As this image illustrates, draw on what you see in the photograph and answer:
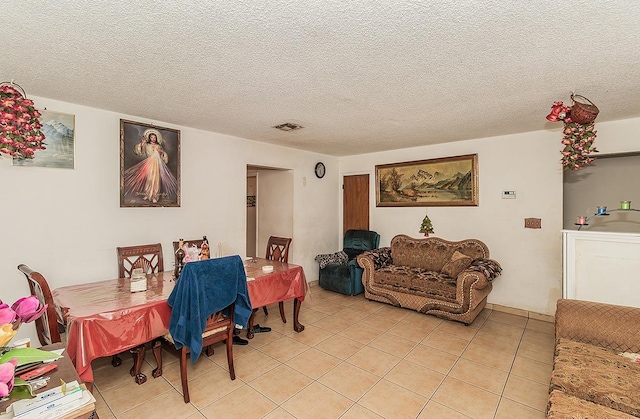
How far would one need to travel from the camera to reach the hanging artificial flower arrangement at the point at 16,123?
1.79 m

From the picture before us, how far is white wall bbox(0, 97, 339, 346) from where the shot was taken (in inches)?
99.4

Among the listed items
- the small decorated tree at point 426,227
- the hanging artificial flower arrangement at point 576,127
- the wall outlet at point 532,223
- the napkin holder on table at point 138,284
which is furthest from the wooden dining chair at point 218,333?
the wall outlet at point 532,223

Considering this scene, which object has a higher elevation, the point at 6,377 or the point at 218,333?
the point at 6,377

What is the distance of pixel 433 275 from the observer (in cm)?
406

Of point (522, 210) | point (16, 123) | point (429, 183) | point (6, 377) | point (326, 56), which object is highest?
point (326, 56)

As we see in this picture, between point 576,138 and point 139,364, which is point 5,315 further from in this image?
point 576,138

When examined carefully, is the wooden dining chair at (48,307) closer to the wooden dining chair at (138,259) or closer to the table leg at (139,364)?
the table leg at (139,364)

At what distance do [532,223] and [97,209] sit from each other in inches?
205

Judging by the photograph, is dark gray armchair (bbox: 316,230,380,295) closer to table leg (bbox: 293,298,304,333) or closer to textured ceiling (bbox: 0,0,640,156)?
table leg (bbox: 293,298,304,333)

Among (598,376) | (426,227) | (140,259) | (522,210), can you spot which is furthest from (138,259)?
(522,210)

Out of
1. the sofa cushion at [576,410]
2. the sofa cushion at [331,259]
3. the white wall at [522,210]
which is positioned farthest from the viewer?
the sofa cushion at [331,259]

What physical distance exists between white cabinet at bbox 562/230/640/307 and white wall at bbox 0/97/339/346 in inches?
149

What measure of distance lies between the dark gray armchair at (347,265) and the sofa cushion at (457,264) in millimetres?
1379

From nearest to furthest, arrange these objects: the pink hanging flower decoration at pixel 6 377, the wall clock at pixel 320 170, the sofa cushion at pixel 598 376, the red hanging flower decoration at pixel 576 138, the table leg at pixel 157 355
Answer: the pink hanging flower decoration at pixel 6 377, the sofa cushion at pixel 598 376, the table leg at pixel 157 355, the red hanging flower decoration at pixel 576 138, the wall clock at pixel 320 170
